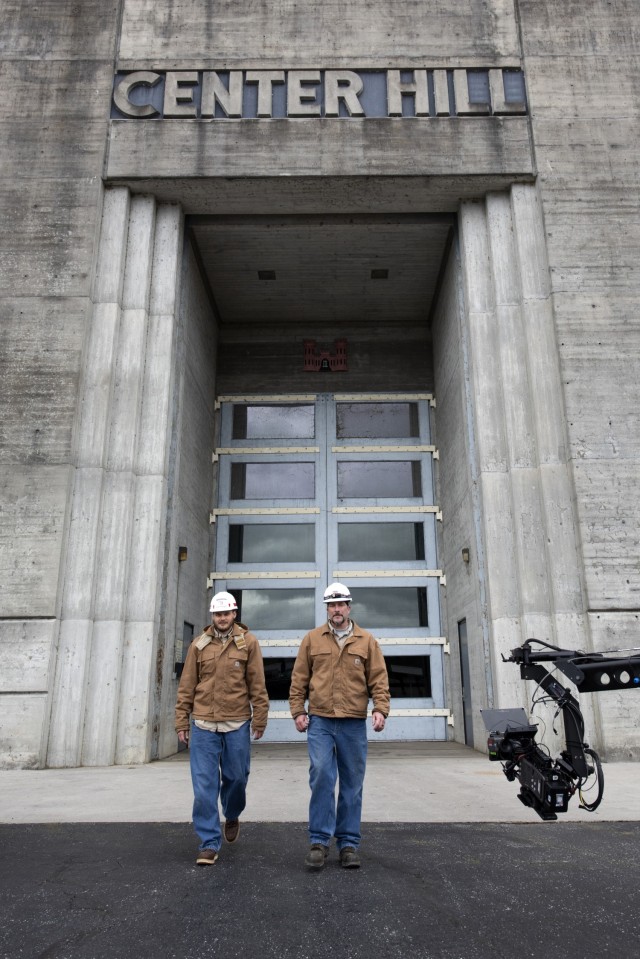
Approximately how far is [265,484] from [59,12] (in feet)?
31.5

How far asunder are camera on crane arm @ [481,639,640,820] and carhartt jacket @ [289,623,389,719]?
0.86 metres

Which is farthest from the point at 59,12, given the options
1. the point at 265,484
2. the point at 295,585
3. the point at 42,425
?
the point at 295,585

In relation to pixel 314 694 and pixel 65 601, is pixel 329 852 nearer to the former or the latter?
pixel 314 694

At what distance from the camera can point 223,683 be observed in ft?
15.6

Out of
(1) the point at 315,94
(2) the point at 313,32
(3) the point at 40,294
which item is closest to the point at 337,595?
(3) the point at 40,294

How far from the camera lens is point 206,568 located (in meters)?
14.2

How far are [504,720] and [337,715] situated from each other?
1.19 m

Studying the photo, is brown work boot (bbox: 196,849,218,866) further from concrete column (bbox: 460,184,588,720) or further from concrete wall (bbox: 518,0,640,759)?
concrete wall (bbox: 518,0,640,759)

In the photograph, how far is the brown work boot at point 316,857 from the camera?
4.10 meters

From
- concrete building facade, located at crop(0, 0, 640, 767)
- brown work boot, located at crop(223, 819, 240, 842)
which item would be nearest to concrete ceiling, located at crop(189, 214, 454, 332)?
concrete building facade, located at crop(0, 0, 640, 767)

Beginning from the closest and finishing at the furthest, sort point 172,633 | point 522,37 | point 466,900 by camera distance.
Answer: point 466,900 < point 172,633 < point 522,37

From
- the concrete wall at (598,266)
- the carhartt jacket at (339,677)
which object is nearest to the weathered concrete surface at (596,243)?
the concrete wall at (598,266)

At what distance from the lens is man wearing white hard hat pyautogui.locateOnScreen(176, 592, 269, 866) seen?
4.66 meters

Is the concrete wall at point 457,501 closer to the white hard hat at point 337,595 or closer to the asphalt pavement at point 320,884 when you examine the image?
the asphalt pavement at point 320,884
